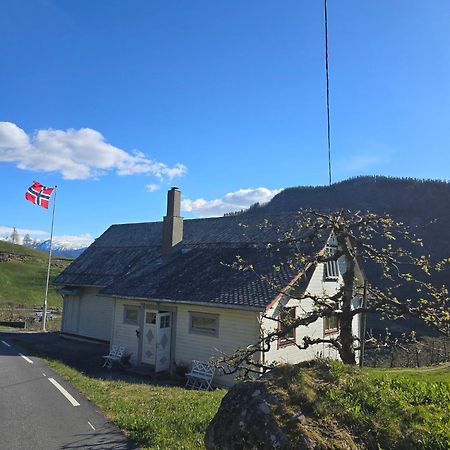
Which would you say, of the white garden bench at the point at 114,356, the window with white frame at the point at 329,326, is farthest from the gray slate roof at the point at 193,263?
the window with white frame at the point at 329,326

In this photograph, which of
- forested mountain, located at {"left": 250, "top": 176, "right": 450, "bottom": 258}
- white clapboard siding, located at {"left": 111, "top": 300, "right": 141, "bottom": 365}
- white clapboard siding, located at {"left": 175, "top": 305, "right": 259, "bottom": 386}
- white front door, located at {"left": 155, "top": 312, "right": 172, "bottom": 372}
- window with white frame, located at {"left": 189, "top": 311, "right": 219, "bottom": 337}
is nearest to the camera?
white clapboard siding, located at {"left": 175, "top": 305, "right": 259, "bottom": 386}

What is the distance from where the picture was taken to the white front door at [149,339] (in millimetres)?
17766

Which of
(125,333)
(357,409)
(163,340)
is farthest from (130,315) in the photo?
(357,409)

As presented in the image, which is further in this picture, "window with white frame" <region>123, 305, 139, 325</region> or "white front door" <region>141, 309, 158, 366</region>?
"window with white frame" <region>123, 305, 139, 325</region>

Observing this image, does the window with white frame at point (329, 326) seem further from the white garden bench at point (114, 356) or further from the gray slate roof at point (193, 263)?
the white garden bench at point (114, 356)

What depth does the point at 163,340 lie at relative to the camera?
57.3 ft

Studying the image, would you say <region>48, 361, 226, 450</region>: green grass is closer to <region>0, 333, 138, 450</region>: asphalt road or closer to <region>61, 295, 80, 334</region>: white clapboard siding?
<region>0, 333, 138, 450</region>: asphalt road

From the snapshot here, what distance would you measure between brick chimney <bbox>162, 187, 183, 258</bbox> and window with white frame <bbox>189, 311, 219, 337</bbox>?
6.36m

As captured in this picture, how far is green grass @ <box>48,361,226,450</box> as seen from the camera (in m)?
7.20

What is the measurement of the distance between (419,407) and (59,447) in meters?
5.74

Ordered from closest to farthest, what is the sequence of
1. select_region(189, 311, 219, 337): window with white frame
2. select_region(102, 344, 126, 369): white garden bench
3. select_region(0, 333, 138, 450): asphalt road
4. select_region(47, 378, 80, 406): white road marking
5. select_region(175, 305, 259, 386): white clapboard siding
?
select_region(0, 333, 138, 450): asphalt road < select_region(47, 378, 80, 406): white road marking < select_region(175, 305, 259, 386): white clapboard siding < select_region(189, 311, 219, 337): window with white frame < select_region(102, 344, 126, 369): white garden bench

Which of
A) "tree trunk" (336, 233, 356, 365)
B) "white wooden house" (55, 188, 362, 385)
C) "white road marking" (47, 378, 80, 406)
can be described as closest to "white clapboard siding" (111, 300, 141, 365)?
"white wooden house" (55, 188, 362, 385)

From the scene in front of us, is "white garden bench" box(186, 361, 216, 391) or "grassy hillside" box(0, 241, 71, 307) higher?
"grassy hillside" box(0, 241, 71, 307)

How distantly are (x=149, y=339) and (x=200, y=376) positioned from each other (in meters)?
3.50
